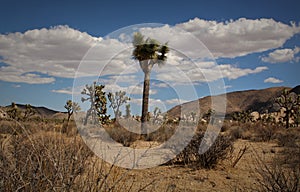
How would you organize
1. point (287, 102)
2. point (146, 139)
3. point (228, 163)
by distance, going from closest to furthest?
point (228, 163) < point (146, 139) < point (287, 102)

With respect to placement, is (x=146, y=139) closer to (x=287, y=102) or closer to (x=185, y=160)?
(x=185, y=160)

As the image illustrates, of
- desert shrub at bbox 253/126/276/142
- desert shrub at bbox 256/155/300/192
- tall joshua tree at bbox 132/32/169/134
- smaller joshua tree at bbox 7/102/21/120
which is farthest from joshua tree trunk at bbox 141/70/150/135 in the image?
desert shrub at bbox 256/155/300/192

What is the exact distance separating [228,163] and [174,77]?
12.2ft

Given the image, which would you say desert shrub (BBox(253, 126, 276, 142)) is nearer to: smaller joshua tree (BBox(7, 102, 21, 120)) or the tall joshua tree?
the tall joshua tree

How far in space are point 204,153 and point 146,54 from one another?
1324 centimetres

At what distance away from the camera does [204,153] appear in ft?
24.6

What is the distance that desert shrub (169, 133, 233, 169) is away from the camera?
7465 millimetres

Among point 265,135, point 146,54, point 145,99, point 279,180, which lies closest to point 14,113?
point 145,99

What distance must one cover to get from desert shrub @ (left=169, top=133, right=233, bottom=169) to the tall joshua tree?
10584 millimetres

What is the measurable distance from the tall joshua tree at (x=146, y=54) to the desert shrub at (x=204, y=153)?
1058 centimetres

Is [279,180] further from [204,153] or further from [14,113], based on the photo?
[14,113]

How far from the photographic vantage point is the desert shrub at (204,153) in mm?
7465

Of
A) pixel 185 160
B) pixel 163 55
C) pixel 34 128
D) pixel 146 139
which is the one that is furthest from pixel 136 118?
pixel 34 128

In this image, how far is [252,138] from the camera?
15.1 meters
